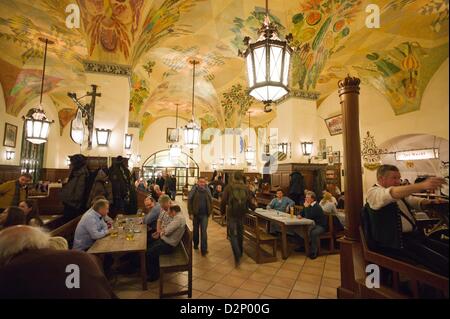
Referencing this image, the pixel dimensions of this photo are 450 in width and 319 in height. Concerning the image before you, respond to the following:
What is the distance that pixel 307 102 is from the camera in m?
6.98

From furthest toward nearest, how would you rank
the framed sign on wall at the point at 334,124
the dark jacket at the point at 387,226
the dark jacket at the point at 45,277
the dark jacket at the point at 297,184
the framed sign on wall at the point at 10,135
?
the framed sign on wall at the point at 334,124 → the framed sign on wall at the point at 10,135 → the dark jacket at the point at 297,184 → the dark jacket at the point at 387,226 → the dark jacket at the point at 45,277

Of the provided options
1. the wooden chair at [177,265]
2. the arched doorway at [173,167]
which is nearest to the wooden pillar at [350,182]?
the wooden chair at [177,265]

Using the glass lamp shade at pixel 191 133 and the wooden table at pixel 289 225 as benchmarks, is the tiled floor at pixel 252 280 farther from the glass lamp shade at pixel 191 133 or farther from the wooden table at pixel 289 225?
the glass lamp shade at pixel 191 133

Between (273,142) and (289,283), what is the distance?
37.9 feet

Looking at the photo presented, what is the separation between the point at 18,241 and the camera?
1.55m

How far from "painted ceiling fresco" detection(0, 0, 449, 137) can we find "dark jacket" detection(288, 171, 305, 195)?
8.50ft

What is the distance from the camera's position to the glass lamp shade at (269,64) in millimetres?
2351

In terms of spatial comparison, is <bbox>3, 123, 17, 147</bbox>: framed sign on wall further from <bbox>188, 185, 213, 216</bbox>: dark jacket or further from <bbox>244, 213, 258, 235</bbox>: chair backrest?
<bbox>244, 213, 258, 235</bbox>: chair backrest

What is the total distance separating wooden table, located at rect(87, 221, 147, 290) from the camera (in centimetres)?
296

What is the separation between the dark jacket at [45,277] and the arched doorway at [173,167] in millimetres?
16346

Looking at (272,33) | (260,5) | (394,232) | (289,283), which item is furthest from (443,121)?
(260,5)

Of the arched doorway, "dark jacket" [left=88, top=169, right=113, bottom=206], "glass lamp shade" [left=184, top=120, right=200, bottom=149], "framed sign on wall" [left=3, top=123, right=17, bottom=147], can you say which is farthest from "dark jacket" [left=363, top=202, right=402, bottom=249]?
the arched doorway
